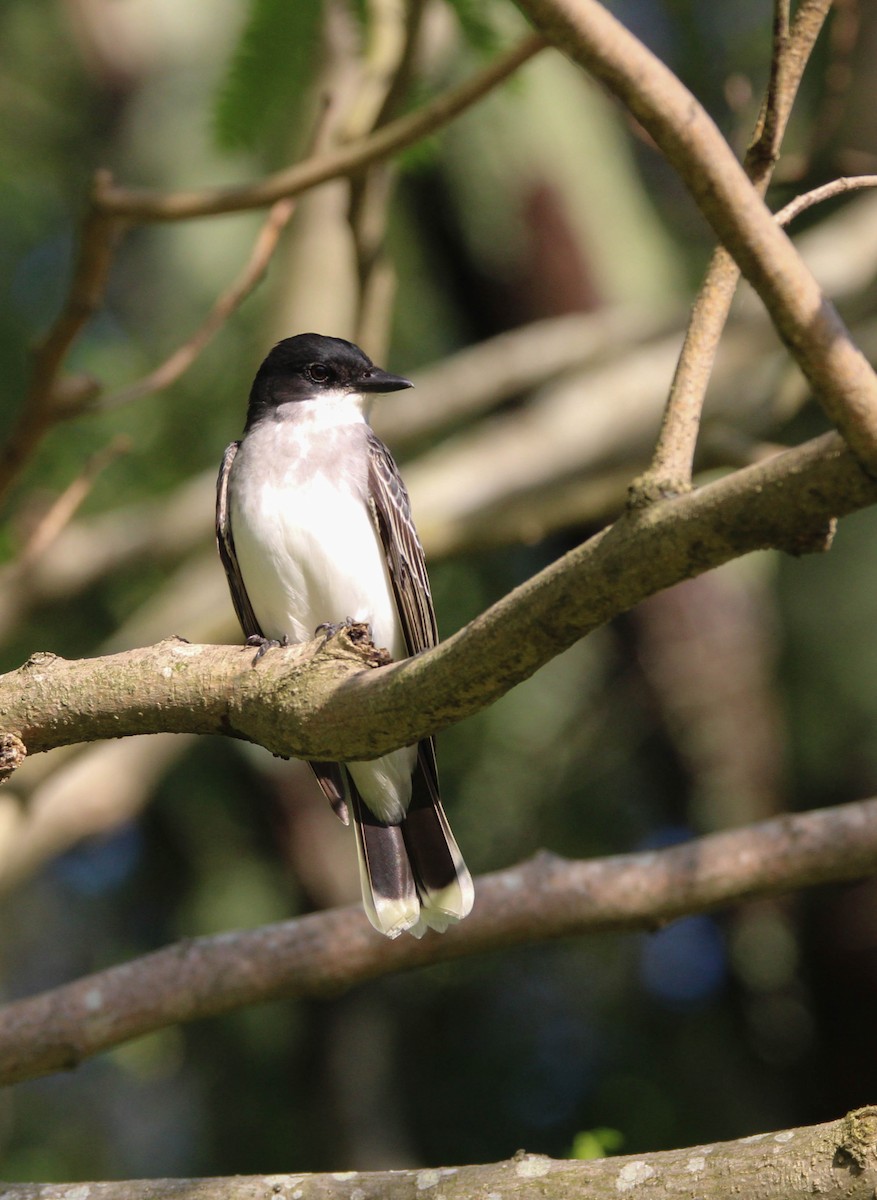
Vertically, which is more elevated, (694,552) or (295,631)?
(295,631)

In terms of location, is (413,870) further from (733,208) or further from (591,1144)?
(733,208)

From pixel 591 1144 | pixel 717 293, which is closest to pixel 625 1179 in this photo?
pixel 591 1144

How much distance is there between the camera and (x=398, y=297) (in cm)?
995

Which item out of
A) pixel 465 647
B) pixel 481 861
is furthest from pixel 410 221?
pixel 465 647

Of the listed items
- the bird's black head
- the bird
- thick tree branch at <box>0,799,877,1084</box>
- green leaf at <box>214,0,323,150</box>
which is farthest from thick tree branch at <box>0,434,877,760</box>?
the bird's black head

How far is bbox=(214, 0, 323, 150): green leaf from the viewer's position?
171 inches

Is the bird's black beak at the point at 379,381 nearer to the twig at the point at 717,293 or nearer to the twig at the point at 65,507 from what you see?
the twig at the point at 65,507

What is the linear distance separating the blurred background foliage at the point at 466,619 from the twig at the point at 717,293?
2286 mm

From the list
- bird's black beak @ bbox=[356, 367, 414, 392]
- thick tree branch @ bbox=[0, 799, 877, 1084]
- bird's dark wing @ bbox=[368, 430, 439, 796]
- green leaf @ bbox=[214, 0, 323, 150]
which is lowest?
thick tree branch @ bbox=[0, 799, 877, 1084]

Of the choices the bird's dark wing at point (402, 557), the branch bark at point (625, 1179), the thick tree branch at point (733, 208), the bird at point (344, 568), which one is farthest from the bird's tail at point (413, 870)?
the thick tree branch at point (733, 208)

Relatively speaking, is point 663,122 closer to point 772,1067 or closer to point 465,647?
point 465,647

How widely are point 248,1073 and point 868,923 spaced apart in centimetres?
372

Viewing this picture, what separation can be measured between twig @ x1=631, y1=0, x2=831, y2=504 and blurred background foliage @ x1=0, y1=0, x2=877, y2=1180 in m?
2.29

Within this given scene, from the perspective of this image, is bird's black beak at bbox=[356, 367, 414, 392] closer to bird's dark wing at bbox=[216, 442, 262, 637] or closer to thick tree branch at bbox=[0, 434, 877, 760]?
bird's dark wing at bbox=[216, 442, 262, 637]
